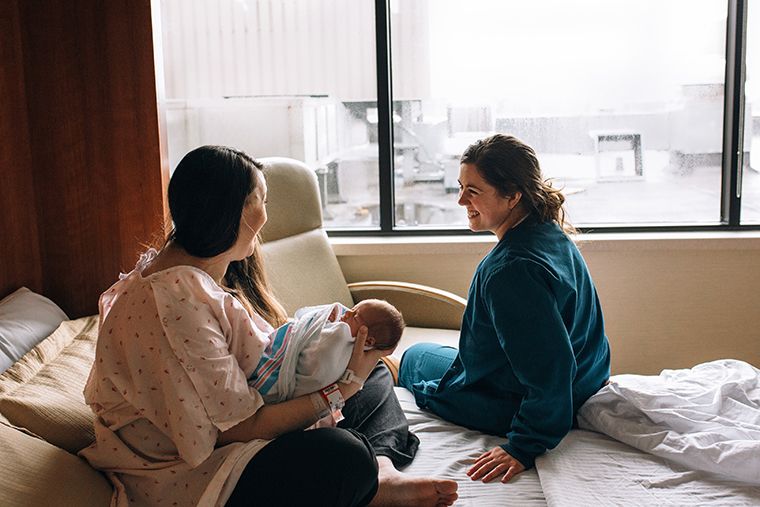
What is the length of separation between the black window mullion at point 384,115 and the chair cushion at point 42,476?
208 centimetres

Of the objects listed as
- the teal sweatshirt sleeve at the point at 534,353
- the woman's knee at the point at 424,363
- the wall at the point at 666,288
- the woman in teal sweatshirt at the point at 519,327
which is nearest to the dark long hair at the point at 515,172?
the woman in teal sweatshirt at the point at 519,327

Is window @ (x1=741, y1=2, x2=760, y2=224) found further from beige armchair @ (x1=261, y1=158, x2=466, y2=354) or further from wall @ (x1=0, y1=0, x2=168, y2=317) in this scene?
wall @ (x1=0, y1=0, x2=168, y2=317)

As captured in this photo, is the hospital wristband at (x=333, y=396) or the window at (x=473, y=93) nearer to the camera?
the hospital wristband at (x=333, y=396)

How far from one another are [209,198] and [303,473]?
1.92 ft

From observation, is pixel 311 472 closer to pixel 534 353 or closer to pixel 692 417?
pixel 534 353

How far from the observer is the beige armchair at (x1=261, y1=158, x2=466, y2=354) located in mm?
3117

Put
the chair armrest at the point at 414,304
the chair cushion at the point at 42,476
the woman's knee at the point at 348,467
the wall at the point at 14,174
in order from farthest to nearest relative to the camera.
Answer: the chair armrest at the point at 414,304
the wall at the point at 14,174
the woman's knee at the point at 348,467
the chair cushion at the point at 42,476

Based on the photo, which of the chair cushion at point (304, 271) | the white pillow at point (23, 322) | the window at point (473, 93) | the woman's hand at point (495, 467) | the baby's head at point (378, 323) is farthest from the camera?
the window at point (473, 93)

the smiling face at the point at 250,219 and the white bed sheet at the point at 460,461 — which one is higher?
the smiling face at the point at 250,219

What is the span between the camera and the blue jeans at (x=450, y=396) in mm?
2230

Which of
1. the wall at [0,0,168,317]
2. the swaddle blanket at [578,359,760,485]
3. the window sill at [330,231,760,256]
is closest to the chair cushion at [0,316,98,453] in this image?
the wall at [0,0,168,317]

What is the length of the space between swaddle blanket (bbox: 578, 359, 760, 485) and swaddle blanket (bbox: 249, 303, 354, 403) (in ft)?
2.50

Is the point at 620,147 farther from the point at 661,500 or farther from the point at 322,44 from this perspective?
the point at 661,500

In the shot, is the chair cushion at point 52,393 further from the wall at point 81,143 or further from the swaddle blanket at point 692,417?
the swaddle blanket at point 692,417
